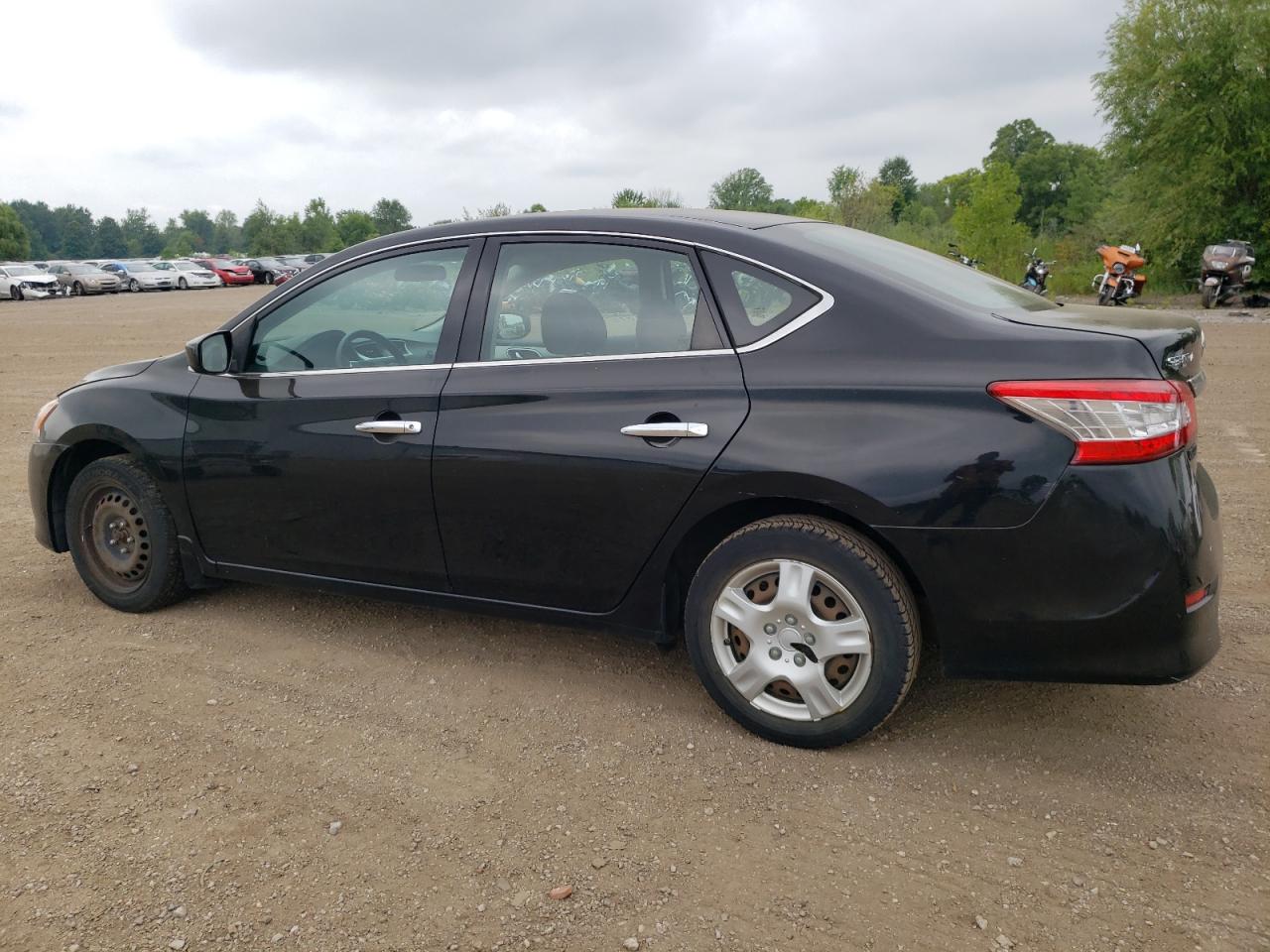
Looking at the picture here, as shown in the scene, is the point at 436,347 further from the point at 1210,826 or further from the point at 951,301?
the point at 1210,826

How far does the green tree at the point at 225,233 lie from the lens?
172 metres

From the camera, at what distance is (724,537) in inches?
135

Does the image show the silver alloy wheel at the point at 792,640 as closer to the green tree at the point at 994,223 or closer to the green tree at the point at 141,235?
the green tree at the point at 994,223

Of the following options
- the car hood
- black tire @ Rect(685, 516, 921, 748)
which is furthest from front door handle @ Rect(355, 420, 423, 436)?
the car hood

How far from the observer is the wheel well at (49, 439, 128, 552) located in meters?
4.66

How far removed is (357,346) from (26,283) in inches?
1705

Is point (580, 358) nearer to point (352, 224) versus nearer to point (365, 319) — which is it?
point (365, 319)

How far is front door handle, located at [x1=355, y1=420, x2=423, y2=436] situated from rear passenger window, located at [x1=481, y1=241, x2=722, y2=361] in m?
0.36

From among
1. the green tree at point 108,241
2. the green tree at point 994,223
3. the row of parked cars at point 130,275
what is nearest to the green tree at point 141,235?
the green tree at point 108,241

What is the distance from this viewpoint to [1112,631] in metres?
2.93

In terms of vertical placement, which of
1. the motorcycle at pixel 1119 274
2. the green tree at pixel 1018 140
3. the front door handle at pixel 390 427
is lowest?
the front door handle at pixel 390 427

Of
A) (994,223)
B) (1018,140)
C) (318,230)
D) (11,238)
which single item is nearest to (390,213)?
(318,230)

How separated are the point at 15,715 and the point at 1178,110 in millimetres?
29584

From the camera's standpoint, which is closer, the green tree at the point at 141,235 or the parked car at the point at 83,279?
the parked car at the point at 83,279
